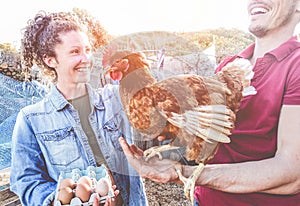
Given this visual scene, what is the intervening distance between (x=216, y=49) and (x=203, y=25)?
13 cm

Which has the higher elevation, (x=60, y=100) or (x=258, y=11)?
(x=258, y=11)

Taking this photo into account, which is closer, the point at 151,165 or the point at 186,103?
the point at 186,103

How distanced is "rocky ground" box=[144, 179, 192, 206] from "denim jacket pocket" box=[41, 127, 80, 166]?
41 cm

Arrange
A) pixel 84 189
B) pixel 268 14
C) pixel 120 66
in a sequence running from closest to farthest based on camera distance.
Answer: pixel 268 14, pixel 120 66, pixel 84 189

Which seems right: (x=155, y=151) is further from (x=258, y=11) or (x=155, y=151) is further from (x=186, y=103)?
(x=258, y=11)

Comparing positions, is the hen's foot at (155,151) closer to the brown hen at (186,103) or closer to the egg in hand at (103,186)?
the brown hen at (186,103)

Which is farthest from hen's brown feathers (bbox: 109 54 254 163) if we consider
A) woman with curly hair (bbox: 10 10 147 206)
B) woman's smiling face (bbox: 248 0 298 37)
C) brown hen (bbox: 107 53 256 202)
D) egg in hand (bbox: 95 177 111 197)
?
egg in hand (bbox: 95 177 111 197)

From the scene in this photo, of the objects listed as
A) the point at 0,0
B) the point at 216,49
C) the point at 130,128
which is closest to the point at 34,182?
the point at 130,128

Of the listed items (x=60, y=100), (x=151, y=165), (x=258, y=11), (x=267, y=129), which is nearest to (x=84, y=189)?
(x=151, y=165)

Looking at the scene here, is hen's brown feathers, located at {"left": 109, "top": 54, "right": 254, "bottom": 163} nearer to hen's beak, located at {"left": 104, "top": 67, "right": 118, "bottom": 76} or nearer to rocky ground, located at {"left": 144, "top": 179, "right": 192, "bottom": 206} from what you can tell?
hen's beak, located at {"left": 104, "top": 67, "right": 118, "bottom": 76}

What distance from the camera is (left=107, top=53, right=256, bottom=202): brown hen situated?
6.28 feet

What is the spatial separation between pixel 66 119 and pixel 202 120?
717 millimetres

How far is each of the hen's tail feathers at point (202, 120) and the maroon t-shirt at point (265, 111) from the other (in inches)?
3.9

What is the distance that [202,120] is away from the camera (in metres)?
1.91
